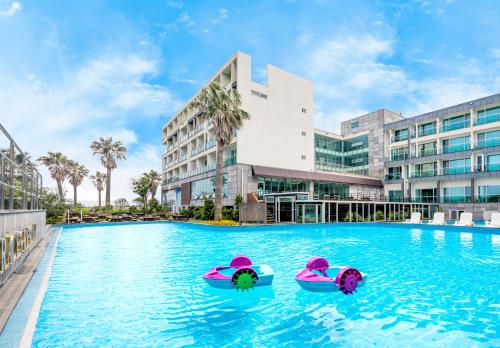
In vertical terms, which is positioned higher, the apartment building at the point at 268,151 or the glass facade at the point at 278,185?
the apartment building at the point at 268,151

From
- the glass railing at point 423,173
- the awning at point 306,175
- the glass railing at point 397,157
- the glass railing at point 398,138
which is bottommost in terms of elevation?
the awning at point 306,175

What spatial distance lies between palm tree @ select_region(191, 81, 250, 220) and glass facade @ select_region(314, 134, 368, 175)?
21581mm

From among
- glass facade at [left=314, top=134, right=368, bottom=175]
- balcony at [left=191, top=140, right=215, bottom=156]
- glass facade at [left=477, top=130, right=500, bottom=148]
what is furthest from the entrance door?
glass facade at [left=477, top=130, right=500, bottom=148]

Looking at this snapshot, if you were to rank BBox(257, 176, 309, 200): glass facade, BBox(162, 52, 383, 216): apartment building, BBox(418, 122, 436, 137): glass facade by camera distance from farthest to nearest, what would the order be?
BBox(418, 122, 436, 137): glass facade, BBox(257, 176, 309, 200): glass facade, BBox(162, 52, 383, 216): apartment building

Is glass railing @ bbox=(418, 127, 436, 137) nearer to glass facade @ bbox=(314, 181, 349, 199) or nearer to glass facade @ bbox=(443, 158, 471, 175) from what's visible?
glass facade @ bbox=(443, 158, 471, 175)

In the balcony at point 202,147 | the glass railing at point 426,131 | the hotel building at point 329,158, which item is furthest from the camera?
the glass railing at point 426,131

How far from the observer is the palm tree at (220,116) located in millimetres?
29609

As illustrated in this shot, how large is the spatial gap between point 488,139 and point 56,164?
70958 millimetres

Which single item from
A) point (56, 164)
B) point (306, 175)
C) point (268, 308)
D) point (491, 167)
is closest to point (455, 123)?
point (491, 167)

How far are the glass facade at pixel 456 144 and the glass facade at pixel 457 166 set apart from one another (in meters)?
1.49

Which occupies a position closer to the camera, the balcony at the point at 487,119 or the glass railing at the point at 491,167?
→ the glass railing at the point at 491,167

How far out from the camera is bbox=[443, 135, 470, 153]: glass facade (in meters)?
39.7

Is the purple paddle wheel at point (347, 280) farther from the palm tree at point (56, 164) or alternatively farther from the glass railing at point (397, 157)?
the palm tree at point (56, 164)

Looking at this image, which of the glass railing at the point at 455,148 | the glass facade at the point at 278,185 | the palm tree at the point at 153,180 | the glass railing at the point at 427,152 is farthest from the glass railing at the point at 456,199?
the palm tree at the point at 153,180
